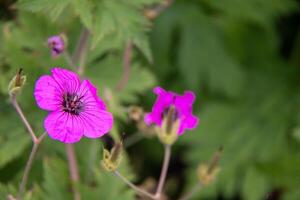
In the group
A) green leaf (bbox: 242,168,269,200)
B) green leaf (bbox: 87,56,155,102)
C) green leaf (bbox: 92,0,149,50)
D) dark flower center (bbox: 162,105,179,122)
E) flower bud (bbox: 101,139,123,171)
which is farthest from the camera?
green leaf (bbox: 242,168,269,200)

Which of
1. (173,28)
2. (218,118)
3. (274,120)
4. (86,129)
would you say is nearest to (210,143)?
(218,118)

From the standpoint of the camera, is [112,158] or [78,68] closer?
[112,158]

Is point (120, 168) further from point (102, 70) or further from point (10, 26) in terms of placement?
point (10, 26)

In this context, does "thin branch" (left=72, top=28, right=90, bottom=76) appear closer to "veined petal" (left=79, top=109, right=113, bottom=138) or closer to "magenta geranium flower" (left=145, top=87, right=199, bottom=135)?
"magenta geranium flower" (left=145, top=87, right=199, bottom=135)

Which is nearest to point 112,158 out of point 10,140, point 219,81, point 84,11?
point 84,11

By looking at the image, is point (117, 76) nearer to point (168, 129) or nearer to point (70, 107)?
point (168, 129)

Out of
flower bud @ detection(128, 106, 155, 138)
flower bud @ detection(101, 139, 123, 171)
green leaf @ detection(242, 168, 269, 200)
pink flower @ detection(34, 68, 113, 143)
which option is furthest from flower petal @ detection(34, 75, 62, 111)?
green leaf @ detection(242, 168, 269, 200)
